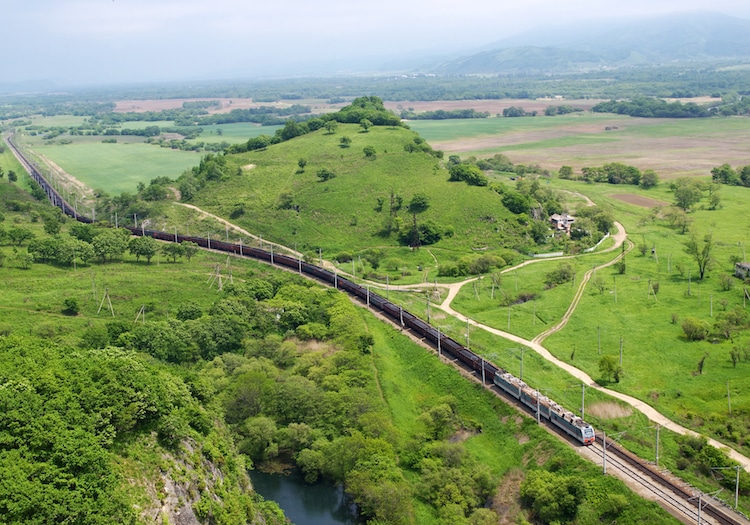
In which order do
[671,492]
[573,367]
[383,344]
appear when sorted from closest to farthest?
[671,492] < [573,367] < [383,344]

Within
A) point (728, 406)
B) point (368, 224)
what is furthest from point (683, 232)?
point (728, 406)

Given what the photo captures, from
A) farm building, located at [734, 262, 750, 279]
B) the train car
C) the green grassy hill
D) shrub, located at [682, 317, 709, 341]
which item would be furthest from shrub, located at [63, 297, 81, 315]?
farm building, located at [734, 262, 750, 279]

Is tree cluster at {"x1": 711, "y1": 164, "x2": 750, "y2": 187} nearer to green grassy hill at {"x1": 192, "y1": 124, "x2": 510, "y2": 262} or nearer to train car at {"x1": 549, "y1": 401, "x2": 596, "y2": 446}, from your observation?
green grassy hill at {"x1": 192, "y1": 124, "x2": 510, "y2": 262}

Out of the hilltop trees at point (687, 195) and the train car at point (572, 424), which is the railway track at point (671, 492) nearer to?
the train car at point (572, 424)

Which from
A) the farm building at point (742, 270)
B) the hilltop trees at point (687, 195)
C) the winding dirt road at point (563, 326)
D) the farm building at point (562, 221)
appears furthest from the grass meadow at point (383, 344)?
the hilltop trees at point (687, 195)

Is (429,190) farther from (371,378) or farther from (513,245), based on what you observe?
(371,378)

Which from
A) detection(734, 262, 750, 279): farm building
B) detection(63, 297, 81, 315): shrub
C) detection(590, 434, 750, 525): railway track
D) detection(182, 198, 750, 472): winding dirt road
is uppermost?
detection(63, 297, 81, 315): shrub

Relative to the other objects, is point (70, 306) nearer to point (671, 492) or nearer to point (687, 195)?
point (671, 492)

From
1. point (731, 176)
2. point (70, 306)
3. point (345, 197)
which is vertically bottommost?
point (731, 176)

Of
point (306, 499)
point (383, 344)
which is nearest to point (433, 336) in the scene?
point (383, 344)
